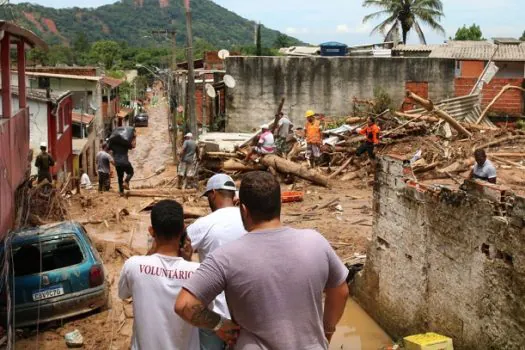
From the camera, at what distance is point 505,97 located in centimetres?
2362

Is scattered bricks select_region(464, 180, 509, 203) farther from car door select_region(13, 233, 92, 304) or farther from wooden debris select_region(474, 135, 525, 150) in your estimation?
wooden debris select_region(474, 135, 525, 150)

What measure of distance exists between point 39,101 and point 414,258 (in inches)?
727

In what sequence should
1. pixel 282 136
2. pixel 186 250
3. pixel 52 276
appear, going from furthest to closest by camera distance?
pixel 282 136 < pixel 52 276 < pixel 186 250

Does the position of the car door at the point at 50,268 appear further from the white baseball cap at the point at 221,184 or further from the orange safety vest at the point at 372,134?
the orange safety vest at the point at 372,134

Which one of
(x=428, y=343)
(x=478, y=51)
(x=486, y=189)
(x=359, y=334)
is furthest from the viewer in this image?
(x=478, y=51)

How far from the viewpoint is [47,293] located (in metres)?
8.38

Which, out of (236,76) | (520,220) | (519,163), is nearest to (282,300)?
(520,220)

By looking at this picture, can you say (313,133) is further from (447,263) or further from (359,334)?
(447,263)

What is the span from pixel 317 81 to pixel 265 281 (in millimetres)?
22395

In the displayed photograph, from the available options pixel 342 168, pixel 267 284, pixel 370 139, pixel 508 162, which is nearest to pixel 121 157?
pixel 342 168

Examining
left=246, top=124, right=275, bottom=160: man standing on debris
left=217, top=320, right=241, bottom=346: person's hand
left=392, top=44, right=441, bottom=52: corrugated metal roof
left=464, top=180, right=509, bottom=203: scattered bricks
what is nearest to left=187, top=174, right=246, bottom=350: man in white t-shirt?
left=217, top=320, right=241, bottom=346: person's hand

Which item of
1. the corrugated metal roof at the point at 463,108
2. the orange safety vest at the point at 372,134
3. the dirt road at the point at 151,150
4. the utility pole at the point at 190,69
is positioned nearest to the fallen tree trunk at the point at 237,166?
the orange safety vest at the point at 372,134

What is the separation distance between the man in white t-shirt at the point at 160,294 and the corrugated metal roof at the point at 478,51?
32.0m

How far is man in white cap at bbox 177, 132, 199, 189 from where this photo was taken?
57.4ft
